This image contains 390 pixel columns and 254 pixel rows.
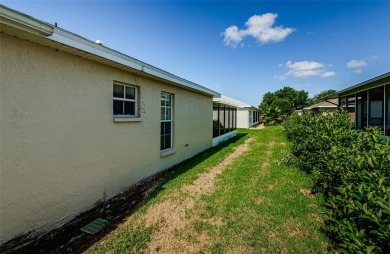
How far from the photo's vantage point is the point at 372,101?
14078 mm

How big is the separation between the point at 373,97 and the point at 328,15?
24.6ft

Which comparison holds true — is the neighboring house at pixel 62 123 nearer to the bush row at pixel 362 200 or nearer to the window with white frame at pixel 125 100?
the window with white frame at pixel 125 100

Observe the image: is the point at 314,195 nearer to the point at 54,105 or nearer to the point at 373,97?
the point at 54,105

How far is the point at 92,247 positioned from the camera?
2912 millimetres

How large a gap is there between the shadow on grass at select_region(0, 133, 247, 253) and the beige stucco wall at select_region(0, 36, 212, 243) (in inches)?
5.2

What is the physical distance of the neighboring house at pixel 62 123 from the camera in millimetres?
2731

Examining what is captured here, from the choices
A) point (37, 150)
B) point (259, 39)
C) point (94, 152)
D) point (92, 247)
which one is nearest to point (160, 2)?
point (94, 152)

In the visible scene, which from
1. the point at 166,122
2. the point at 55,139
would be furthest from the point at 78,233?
the point at 166,122

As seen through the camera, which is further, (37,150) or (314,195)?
(314,195)

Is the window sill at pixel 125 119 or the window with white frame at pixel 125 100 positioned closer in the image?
the window sill at pixel 125 119

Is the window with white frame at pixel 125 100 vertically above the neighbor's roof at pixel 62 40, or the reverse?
the neighbor's roof at pixel 62 40

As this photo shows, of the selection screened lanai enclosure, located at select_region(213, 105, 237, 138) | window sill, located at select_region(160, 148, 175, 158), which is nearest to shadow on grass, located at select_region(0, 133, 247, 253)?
window sill, located at select_region(160, 148, 175, 158)

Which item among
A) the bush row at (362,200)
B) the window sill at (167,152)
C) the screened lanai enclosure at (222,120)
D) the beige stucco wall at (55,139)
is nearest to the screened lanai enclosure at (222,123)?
the screened lanai enclosure at (222,120)

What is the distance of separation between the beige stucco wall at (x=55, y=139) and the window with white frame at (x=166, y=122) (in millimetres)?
1553
